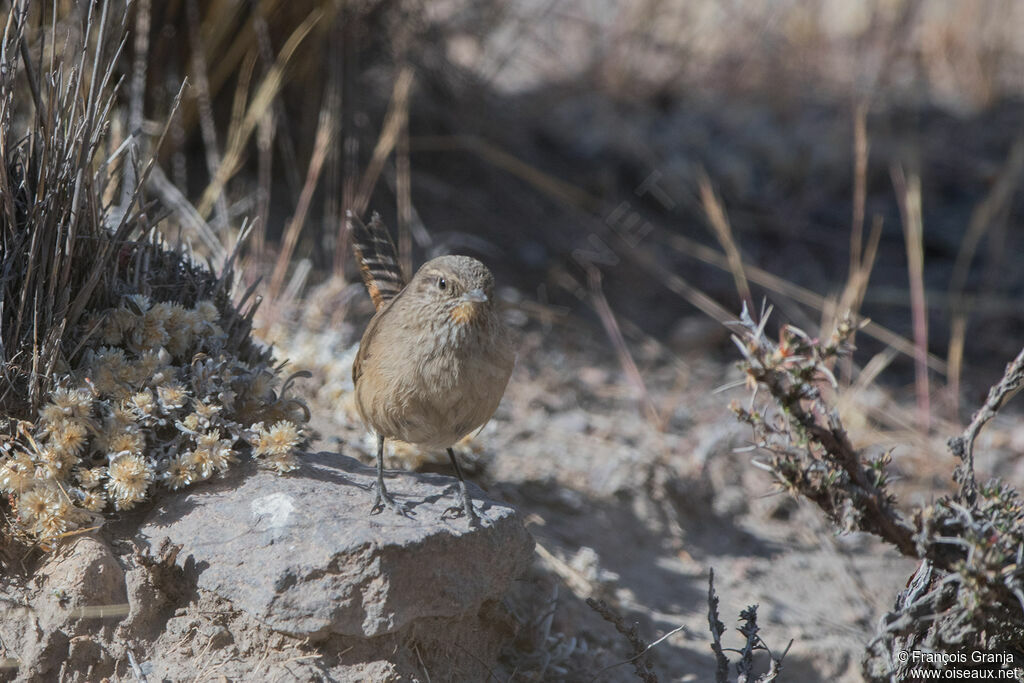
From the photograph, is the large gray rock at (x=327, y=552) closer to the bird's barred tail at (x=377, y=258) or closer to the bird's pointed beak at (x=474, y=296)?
the bird's pointed beak at (x=474, y=296)

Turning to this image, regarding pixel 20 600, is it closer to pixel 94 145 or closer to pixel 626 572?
pixel 94 145

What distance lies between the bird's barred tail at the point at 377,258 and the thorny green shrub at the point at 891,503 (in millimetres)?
1390

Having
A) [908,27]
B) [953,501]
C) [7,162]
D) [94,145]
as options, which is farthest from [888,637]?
[908,27]

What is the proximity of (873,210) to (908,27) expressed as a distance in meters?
1.98

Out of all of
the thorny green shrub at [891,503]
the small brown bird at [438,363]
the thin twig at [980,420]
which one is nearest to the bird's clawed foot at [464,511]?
the small brown bird at [438,363]

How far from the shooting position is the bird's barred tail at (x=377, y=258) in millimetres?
3373

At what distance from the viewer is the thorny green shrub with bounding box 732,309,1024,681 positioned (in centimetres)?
250

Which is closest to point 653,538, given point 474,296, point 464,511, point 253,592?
point 464,511

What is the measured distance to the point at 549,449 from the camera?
466 centimetres

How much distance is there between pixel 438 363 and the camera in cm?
284

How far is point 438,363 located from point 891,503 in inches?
53.6

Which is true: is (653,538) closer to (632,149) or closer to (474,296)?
(474,296)

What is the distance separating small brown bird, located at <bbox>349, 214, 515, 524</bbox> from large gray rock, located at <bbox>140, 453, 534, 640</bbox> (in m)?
0.12

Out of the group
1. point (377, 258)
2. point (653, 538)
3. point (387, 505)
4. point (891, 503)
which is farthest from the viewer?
point (653, 538)
